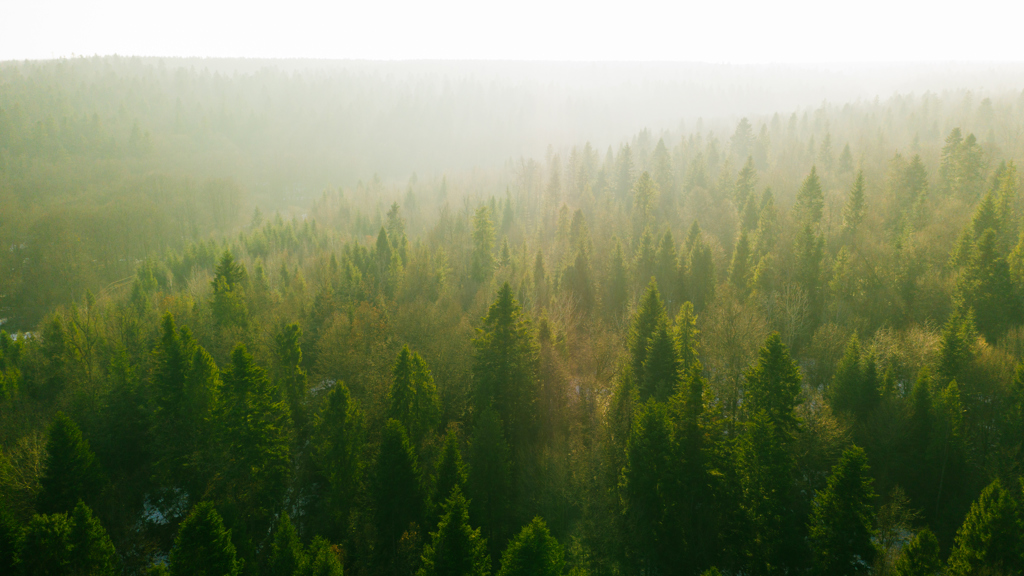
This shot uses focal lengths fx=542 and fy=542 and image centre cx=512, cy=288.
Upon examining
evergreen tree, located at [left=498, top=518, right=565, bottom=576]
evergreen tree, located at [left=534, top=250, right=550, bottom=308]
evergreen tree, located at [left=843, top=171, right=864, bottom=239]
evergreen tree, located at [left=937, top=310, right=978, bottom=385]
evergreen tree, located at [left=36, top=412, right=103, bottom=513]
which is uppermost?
evergreen tree, located at [left=843, top=171, right=864, bottom=239]

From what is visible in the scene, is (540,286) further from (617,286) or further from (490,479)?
(490,479)

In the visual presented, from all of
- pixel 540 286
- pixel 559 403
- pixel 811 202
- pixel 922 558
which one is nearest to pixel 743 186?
pixel 811 202

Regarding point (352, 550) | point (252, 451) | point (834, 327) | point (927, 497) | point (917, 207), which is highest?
point (917, 207)

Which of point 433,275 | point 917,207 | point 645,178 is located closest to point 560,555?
point 433,275

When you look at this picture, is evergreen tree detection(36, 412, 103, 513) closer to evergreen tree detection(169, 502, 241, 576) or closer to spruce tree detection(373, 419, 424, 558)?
evergreen tree detection(169, 502, 241, 576)

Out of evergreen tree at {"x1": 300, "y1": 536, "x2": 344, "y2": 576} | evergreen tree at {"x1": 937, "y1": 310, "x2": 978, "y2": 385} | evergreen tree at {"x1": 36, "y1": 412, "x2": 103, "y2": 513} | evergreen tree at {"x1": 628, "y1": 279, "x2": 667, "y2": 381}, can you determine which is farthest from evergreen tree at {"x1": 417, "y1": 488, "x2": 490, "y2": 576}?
evergreen tree at {"x1": 937, "y1": 310, "x2": 978, "y2": 385}

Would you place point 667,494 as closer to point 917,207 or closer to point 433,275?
point 433,275

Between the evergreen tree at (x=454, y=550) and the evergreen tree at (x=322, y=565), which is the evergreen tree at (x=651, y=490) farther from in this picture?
the evergreen tree at (x=322, y=565)
